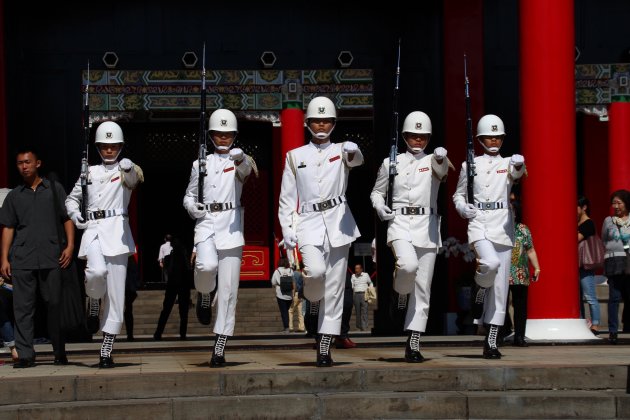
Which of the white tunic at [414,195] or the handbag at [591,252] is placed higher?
the white tunic at [414,195]

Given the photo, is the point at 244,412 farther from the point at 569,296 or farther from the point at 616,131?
the point at 616,131

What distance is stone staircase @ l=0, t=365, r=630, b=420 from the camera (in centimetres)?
910

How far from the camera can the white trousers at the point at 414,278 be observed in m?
10.6

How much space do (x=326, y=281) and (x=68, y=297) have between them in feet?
7.61

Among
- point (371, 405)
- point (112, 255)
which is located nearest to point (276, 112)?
point (112, 255)

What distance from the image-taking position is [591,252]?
638 inches

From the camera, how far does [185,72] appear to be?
24938 mm

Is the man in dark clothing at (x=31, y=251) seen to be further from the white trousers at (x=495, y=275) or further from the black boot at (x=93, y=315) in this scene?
the white trousers at (x=495, y=275)

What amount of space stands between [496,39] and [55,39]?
261 inches

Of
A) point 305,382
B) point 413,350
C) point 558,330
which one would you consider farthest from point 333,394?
point 558,330

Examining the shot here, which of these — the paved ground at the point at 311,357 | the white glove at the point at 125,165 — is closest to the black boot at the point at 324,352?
the paved ground at the point at 311,357

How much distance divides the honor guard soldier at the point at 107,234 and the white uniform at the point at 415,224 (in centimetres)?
187

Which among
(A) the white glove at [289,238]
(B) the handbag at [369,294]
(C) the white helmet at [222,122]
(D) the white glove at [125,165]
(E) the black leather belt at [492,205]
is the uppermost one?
(C) the white helmet at [222,122]

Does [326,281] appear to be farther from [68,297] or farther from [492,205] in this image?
[68,297]
